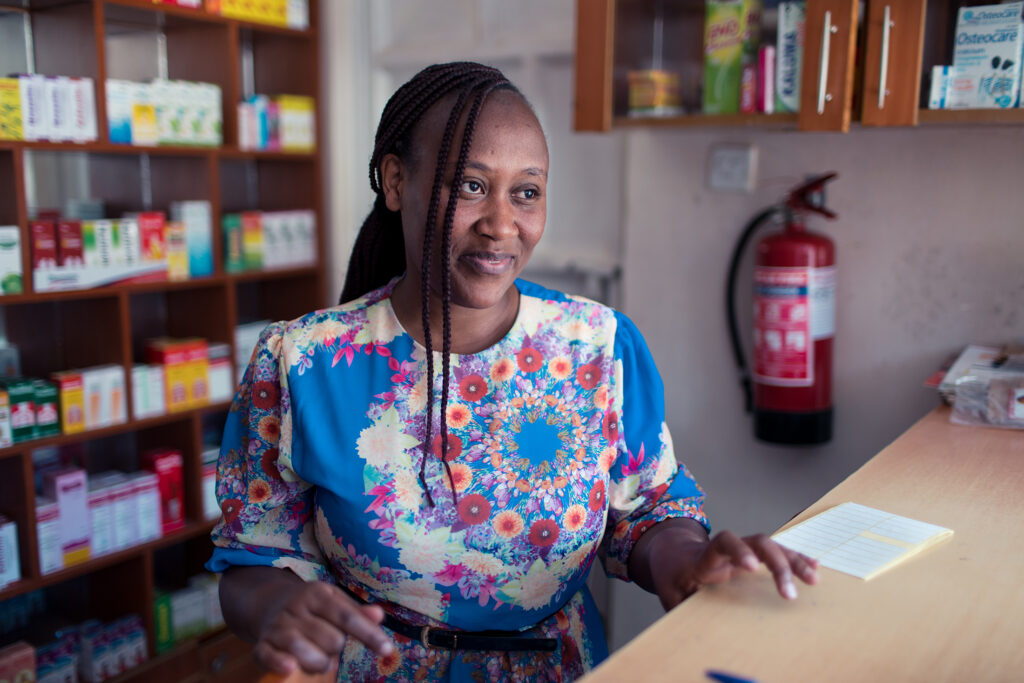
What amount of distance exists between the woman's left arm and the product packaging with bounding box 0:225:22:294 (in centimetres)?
182

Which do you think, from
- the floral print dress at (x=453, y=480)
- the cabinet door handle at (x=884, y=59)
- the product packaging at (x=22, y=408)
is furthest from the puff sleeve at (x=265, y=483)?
the product packaging at (x=22, y=408)

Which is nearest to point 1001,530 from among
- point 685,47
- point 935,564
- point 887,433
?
point 935,564

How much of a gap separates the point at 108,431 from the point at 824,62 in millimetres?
2086

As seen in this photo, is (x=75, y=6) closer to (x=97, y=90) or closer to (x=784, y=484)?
(x=97, y=90)

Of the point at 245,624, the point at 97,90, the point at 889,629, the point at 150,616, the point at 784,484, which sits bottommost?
the point at 150,616

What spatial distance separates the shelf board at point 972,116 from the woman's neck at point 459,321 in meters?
0.88

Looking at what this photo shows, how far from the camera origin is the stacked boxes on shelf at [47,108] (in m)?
2.30

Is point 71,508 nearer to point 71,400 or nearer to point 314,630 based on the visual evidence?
point 71,400

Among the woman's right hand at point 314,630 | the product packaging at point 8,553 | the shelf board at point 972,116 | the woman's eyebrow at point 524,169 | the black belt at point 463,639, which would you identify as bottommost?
the product packaging at point 8,553

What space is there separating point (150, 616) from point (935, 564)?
7.66 ft

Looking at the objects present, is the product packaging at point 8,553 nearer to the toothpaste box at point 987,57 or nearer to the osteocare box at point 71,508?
the osteocare box at point 71,508

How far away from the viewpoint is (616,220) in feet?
8.37

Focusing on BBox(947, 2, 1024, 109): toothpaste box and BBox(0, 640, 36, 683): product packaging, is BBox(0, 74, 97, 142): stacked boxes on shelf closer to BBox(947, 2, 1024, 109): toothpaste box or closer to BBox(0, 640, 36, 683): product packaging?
BBox(0, 640, 36, 683): product packaging

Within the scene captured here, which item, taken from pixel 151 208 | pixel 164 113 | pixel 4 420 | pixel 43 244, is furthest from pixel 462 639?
pixel 151 208
